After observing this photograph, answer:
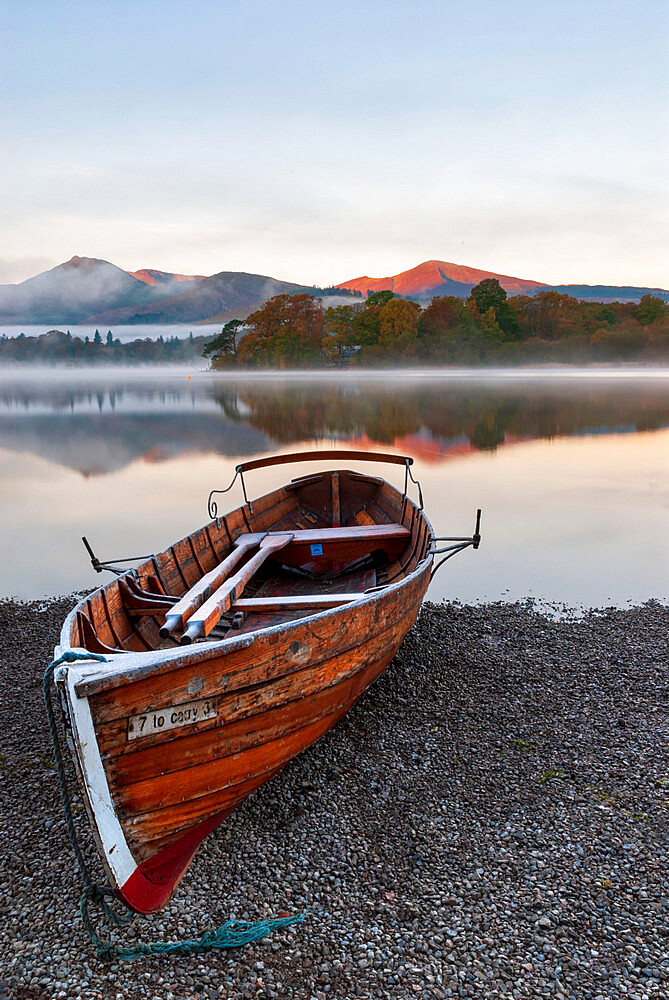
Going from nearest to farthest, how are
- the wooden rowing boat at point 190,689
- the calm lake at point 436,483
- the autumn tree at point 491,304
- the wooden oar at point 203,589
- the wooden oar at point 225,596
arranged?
the wooden rowing boat at point 190,689, the wooden oar at point 225,596, the wooden oar at point 203,589, the calm lake at point 436,483, the autumn tree at point 491,304

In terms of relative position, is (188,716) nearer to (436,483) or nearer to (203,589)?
(203,589)

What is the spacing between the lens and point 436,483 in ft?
71.3

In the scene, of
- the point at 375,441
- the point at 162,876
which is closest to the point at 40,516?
the point at 162,876

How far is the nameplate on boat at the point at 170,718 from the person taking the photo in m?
4.10

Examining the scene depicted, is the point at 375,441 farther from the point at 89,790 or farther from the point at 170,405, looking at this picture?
the point at 170,405

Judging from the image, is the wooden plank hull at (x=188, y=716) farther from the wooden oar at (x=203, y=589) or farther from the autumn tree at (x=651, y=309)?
the autumn tree at (x=651, y=309)

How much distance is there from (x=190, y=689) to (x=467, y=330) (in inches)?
4449

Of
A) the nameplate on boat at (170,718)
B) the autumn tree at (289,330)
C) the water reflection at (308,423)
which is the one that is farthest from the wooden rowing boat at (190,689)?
the autumn tree at (289,330)

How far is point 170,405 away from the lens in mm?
64125

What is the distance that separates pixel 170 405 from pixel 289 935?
208 feet

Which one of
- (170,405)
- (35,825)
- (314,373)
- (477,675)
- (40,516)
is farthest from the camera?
(314,373)

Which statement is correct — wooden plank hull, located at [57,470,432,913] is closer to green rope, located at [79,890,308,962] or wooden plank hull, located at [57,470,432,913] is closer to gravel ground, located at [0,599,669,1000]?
green rope, located at [79,890,308,962]

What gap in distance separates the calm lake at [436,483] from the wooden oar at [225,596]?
145 inches

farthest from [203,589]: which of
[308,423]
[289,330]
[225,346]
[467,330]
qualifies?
[225,346]
